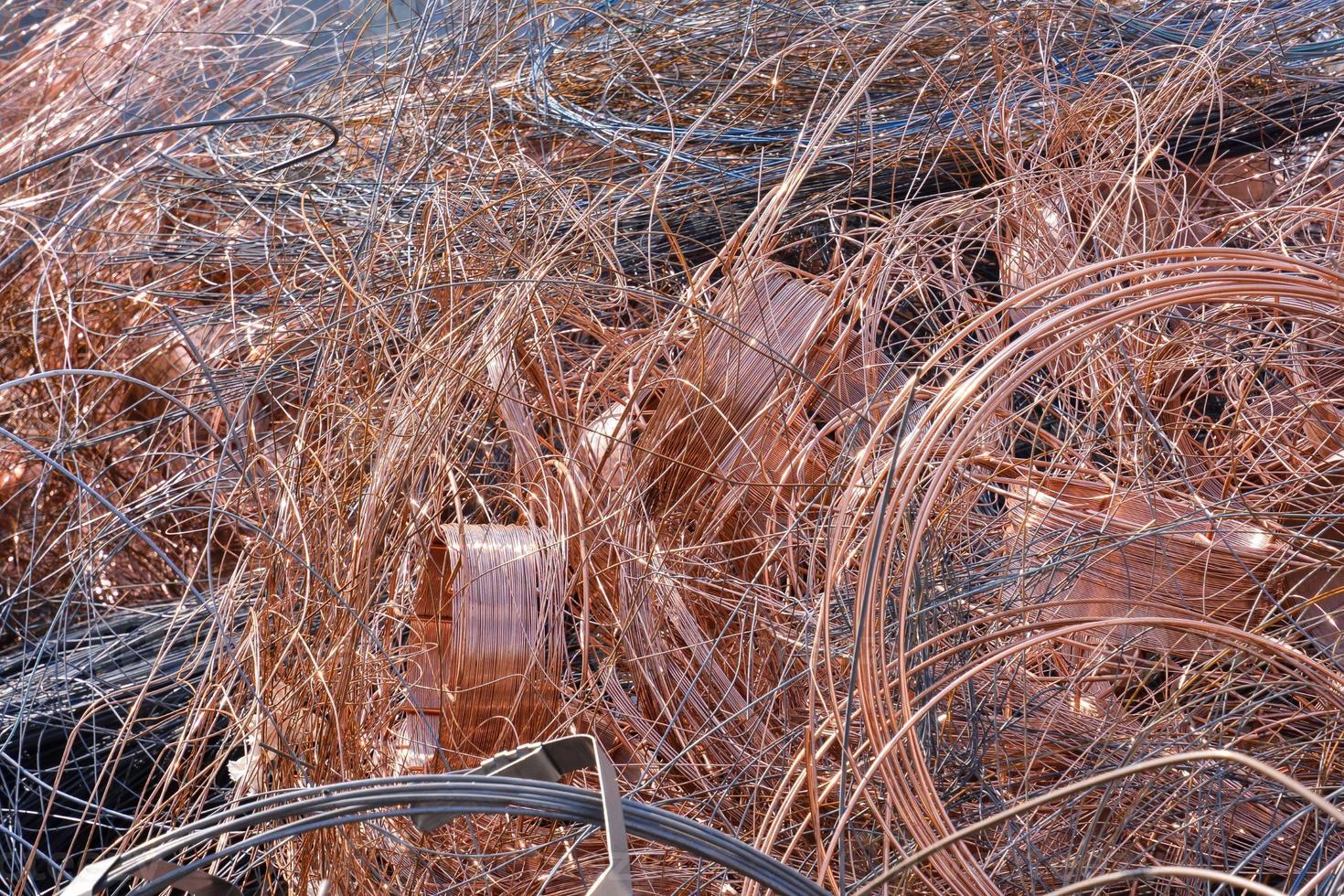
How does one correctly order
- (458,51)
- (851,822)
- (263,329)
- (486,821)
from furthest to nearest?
(458,51) < (263,329) < (486,821) < (851,822)

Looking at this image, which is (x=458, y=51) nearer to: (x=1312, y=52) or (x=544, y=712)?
(x=544, y=712)

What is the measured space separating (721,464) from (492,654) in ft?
1.17

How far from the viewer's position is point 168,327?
164cm

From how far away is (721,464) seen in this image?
128 cm

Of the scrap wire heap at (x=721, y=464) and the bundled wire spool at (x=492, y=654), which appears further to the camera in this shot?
the bundled wire spool at (x=492, y=654)

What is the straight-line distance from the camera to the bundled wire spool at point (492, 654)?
3.72 ft

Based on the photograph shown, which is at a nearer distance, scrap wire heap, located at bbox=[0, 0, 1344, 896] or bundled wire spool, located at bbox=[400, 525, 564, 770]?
scrap wire heap, located at bbox=[0, 0, 1344, 896]

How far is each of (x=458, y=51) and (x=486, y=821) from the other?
1.37 metres

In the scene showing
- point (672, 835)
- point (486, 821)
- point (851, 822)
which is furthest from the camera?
point (486, 821)

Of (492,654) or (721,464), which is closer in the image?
(492,654)

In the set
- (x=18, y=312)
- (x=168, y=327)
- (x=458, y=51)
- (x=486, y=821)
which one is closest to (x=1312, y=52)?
(x=458, y=51)

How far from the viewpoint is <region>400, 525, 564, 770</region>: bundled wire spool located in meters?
1.13

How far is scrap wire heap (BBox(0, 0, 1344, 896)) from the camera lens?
101 cm

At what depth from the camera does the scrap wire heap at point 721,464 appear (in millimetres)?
1009
